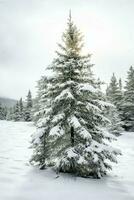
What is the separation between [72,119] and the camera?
1239 centimetres

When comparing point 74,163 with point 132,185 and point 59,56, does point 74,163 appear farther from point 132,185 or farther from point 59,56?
point 59,56

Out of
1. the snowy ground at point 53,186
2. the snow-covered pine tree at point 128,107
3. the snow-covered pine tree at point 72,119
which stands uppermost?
the snow-covered pine tree at point 128,107

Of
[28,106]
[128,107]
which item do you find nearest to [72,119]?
[128,107]

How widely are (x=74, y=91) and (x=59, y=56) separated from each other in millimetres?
1998

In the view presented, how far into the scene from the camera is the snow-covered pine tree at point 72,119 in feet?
41.2

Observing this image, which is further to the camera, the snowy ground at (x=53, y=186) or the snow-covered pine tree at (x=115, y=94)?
the snow-covered pine tree at (x=115, y=94)

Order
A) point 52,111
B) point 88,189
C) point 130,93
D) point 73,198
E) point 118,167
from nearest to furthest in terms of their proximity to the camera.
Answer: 1. point 73,198
2. point 88,189
3. point 52,111
4. point 118,167
5. point 130,93

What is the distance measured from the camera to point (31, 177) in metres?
12.2

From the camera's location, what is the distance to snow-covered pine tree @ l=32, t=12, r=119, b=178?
494 inches

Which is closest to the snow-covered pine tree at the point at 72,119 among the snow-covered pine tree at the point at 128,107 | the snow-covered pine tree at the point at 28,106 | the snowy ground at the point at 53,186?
the snowy ground at the point at 53,186

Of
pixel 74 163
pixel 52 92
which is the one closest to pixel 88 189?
pixel 74 163

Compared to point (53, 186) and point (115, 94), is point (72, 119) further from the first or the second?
point (115, 94)

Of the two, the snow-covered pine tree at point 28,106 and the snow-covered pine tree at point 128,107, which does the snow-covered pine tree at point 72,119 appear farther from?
the snow-covered pine tree at point 28,106

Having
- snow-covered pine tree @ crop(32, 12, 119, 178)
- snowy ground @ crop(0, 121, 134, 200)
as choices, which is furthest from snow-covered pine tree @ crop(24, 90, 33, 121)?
snow-covered pine tree @ crop(32, 12, 119, 178)
